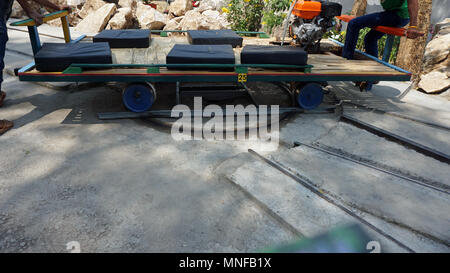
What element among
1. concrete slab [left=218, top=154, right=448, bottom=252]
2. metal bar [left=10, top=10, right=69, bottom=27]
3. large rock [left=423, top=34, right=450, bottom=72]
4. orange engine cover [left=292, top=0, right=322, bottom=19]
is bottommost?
concrete slab [left=218, top=154, right=448, bottom=252]

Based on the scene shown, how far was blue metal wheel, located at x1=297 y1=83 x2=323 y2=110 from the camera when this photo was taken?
5.38 metres

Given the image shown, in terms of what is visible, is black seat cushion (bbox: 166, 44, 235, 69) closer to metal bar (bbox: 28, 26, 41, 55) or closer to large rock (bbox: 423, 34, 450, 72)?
metal bar (bbox: 28, 26, 41, 55)

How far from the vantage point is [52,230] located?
2834 mm

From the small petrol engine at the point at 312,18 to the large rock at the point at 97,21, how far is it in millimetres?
8062

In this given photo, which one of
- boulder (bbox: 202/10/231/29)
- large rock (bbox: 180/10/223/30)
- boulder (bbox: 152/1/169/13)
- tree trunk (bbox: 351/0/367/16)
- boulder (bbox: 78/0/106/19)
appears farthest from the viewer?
boulder (bbox: 152/1/169/13)

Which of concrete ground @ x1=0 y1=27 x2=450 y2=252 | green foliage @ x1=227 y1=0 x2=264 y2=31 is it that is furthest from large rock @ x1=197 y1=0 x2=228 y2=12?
concrete ground @ x1=0 y1=27 x2=450 y2=252

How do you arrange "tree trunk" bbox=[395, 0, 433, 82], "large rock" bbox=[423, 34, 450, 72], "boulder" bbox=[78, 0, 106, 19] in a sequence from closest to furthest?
1. "tree trunk" bbox=[395, 0, 433, 82]
2. "large rock" bbox=[423, 34, 450, 72]
3. "boulder" bbox=[78, 0, 106, 19]

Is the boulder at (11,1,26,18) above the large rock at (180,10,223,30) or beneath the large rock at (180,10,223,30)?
above

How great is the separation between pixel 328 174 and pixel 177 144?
1.99 meters

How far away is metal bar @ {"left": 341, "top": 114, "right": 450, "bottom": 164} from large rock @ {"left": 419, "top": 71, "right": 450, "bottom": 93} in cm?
326

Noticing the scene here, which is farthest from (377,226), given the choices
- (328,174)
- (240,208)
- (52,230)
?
(52,230)

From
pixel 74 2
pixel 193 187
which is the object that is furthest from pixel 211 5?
pixel 193 187

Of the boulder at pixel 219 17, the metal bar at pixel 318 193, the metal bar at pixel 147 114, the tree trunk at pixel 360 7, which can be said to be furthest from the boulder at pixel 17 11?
the metal bar at pixel 318 193

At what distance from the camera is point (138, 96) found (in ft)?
16.5
